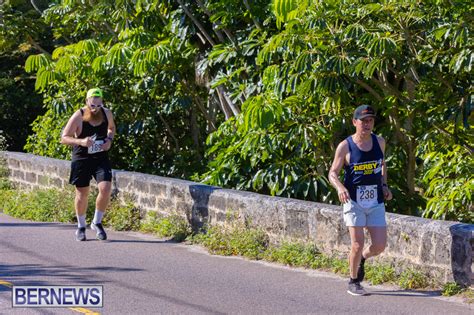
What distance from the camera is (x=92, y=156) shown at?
11.3 meters

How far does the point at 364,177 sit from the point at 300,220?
1.66 m

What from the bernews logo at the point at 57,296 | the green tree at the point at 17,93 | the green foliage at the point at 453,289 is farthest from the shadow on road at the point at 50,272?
the green tree at the point at 17,93

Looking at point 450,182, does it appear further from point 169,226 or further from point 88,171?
point 88,171

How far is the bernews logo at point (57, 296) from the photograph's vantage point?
26.1ft

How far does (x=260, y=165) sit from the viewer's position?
12383 millimetres

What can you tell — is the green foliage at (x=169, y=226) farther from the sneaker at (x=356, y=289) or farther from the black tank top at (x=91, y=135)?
the sneaker at (x=356, y=289)

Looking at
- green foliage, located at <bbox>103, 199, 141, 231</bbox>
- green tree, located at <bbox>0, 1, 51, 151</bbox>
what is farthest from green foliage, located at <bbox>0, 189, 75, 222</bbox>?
green tree, located at <bbox>0, 1, 51, 151</bbox>

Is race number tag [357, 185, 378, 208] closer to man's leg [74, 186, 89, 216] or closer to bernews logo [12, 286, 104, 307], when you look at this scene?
bernews logo [12, 286, 104, 307]

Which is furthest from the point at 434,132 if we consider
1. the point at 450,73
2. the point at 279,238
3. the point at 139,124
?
the point at 139,124

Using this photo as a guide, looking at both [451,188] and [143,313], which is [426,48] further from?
[143,313]

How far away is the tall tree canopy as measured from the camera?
33.6ft

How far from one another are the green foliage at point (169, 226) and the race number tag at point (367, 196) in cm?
350

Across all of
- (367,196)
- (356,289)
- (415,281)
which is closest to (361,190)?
(367,196)

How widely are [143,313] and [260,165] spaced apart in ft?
16.4
